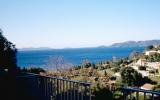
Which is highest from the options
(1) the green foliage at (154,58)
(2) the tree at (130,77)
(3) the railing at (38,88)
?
(3) the railing at (38,88)

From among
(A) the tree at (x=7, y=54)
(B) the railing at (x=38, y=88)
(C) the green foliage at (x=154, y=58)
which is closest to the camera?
(B) the railing at (x=38, y=88)

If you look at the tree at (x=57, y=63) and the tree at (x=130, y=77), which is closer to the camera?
the tree at (x=57, y=63)

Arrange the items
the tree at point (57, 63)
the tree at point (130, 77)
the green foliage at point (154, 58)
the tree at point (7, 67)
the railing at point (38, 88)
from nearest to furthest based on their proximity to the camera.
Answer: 1. the railing at point (38, 88)
2. the tree at point (7, 67)
3. the tree at point (57, 63)
4. the tree at point (130, 77)
5. the green foliage at point (154, 58)

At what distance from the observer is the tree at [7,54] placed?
10181 mm

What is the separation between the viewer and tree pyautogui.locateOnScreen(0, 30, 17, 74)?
10.2 meters

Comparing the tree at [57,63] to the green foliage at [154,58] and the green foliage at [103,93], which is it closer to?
the green foliage at [103,93]

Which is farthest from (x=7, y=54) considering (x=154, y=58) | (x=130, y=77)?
(x=154, y=58)

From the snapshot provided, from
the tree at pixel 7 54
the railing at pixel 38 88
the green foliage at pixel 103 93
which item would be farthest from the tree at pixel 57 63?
the railing at pixel 38 88

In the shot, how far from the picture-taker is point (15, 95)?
6.70 m

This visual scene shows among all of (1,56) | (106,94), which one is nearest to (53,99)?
(106,94)

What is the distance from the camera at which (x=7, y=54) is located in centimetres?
1067

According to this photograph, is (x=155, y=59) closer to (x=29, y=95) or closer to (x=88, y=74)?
(x=88, y=74)

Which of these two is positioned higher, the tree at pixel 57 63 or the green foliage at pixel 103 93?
the green foliage at pixel 103 93

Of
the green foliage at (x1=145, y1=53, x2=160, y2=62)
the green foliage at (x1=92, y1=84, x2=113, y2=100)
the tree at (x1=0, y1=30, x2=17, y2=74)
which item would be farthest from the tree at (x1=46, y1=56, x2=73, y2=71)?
the green foliage at (x1=145, y1=53, x2=160, y2=62)
